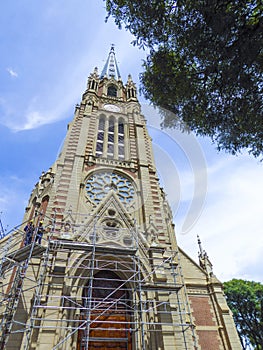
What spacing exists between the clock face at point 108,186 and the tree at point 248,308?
22.1 m

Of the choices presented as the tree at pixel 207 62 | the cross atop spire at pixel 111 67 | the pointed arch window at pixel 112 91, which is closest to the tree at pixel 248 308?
the tree at pixel 207 62

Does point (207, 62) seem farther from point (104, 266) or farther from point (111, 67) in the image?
point (111, 67)

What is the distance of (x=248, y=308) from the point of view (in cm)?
2908

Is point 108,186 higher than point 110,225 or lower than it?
higher

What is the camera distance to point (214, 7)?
7730 millimetres

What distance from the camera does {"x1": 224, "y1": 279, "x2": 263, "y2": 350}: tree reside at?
1115 inches

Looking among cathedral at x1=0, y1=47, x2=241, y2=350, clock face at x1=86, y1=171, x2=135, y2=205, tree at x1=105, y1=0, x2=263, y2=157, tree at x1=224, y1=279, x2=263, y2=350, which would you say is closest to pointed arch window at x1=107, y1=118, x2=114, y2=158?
cathedral at x1=0, y1=47, x2=241, y2=350

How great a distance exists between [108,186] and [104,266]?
7.08 meters

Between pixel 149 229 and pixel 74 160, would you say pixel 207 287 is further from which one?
pixel 74 160

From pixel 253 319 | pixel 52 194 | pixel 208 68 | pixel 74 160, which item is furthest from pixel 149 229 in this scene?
pixel 253 319

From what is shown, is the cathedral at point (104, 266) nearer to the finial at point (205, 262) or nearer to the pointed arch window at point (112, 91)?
the finial at point (205, 262)

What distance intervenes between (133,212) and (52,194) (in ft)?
19.5

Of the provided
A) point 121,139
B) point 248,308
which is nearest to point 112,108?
point 121,139

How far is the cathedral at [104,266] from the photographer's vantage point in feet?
34.4
